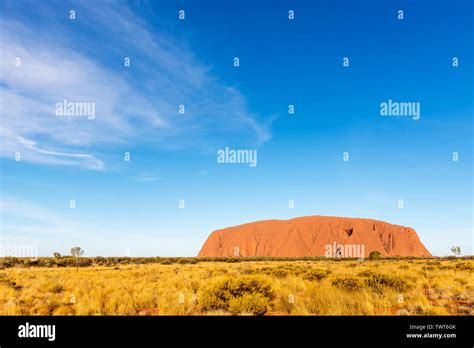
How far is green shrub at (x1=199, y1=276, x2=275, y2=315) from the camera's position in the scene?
966 centimetres

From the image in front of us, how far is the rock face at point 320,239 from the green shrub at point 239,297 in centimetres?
13792

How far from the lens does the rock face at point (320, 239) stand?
14662 centimetres

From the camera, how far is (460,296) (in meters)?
12.2

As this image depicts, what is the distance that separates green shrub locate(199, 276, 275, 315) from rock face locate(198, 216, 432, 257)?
137920 millimetres

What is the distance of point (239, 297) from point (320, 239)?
147 meters
